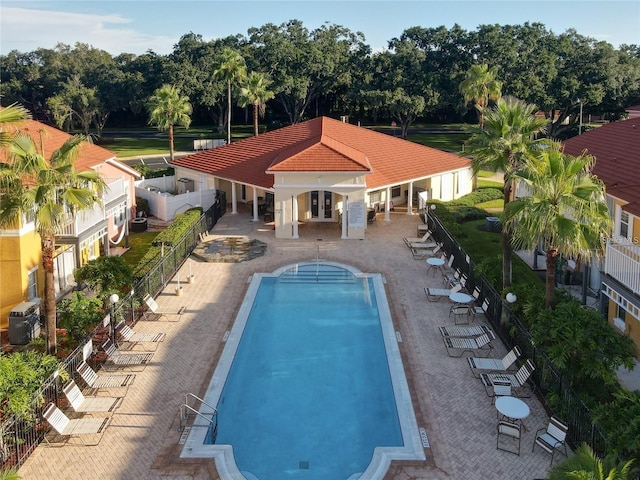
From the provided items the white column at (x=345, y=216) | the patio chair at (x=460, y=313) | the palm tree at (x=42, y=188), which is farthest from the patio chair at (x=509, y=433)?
the white column at (x=345, y=216)

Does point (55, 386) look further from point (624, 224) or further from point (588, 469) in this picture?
point (624, 224)

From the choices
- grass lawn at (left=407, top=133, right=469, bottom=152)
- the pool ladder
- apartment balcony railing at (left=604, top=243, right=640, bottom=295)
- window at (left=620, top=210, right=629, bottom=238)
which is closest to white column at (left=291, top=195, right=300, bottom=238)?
window at (left=620, top=210, right=629, bottom=238)

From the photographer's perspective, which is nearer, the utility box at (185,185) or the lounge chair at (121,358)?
the lounge chair at (121,358)

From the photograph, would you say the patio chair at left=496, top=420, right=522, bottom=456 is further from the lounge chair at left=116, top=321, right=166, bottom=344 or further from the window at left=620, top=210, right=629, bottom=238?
the lounge chair at left=116, top=321, right=166, bottom=344

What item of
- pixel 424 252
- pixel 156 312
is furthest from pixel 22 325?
pixel 424 252

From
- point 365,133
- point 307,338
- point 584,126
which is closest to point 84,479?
point 307,338

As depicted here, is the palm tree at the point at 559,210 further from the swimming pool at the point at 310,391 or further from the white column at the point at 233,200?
the white column at the point at 233,200

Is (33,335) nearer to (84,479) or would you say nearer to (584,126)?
(84,479)
